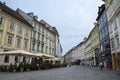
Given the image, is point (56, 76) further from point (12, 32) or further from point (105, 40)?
point (105, 40)

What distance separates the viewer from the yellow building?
24.3m

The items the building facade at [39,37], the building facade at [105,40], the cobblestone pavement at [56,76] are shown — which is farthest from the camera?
the building facade at [39,37]

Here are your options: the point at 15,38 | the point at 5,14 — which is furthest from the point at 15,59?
the point at 5,14

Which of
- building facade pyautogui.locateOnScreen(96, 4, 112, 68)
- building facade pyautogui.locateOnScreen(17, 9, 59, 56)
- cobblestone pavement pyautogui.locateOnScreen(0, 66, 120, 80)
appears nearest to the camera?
cobblestone pavement pyautogui.locateOnScreen(0, 66, 120, 80)

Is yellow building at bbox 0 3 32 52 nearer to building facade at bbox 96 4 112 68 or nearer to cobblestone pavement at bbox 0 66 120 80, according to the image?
cobblestone pavement at bbox 0 66 120 80

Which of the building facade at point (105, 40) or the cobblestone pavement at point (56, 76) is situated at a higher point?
the building facade at point (105, 40)

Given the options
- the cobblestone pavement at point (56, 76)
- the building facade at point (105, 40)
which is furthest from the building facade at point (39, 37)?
the cobblestone pavement at point (56, 76)

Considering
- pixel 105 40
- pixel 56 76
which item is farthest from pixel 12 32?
pixel 105 40

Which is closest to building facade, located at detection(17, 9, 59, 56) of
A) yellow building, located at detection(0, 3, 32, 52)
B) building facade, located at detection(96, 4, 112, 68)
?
yellow building, located at detection(0, 3, 32, 52)

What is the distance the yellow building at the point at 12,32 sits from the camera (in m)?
24.3

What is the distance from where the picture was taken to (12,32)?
26906mm

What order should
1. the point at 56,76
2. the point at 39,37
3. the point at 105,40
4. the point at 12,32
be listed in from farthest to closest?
the point at 39,37
the point at 105,40
the point at 12,32
the point at 56,76

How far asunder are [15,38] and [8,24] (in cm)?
340

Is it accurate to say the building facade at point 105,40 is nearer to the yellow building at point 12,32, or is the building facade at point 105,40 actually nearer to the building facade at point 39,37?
the building facade at point 39,37
